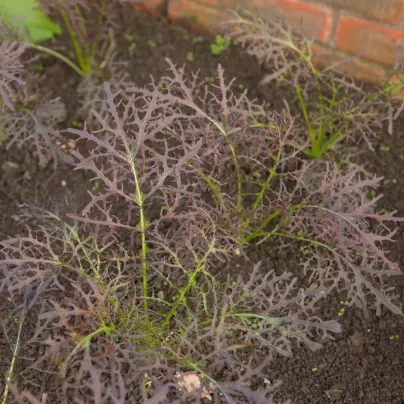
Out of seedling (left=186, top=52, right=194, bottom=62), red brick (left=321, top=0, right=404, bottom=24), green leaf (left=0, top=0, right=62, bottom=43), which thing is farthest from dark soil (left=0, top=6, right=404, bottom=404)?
red brick (left=321, top=0, right=404, bottom=24)

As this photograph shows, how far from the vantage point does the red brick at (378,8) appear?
176cm

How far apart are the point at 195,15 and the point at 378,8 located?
0.66 metres

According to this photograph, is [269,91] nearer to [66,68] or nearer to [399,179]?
[399,179]

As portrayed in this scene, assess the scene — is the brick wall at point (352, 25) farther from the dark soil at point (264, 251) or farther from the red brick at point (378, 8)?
the dark soil at point (264, 251)

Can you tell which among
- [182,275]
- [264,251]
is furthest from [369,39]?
[182,275]

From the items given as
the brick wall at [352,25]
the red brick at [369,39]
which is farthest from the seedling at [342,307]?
the red brick at [369,39]

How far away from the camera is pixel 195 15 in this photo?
2.13m

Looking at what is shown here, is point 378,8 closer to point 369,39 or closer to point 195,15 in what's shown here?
point 369,39

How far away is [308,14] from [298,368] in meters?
1.13

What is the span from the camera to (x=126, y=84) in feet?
5.85

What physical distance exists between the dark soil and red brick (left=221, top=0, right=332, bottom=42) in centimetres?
17

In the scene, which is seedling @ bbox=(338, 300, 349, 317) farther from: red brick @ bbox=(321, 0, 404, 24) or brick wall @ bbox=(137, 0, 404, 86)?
red brick @ bbox=(321, 0, 404, 24)

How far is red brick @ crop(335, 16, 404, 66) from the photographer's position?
183 cm

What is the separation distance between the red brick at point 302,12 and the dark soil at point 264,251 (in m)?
0.17
